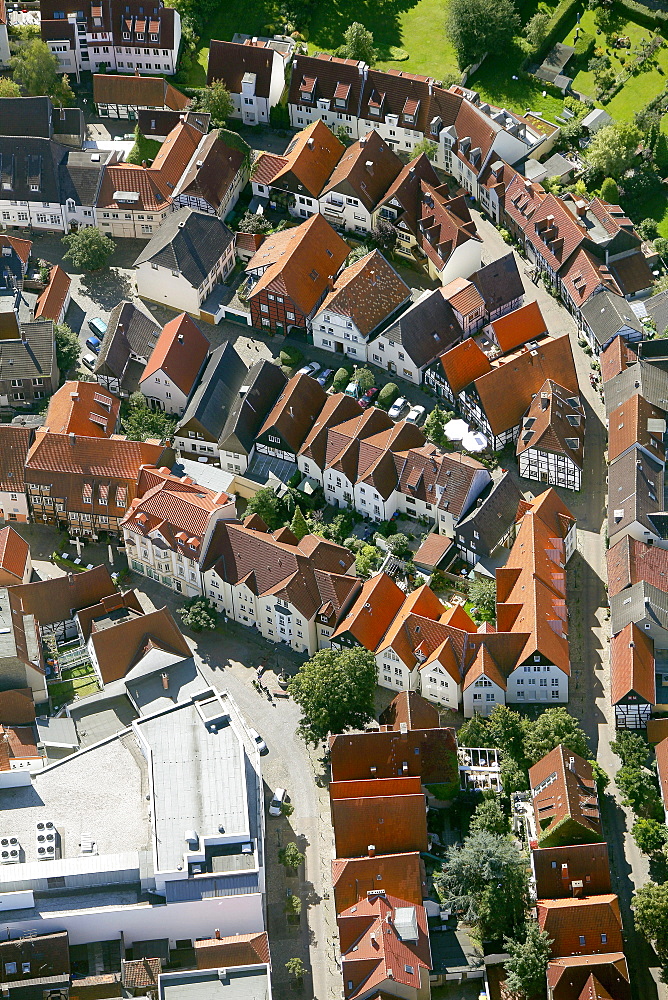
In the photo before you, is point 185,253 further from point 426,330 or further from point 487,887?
point 487,887

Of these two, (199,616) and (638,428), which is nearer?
(199,616)

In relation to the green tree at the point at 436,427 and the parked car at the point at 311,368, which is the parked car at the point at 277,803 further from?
the parked car at the point at 311,368

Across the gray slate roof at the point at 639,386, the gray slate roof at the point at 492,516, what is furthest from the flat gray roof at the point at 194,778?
the gray slate roof at the point at 639,386

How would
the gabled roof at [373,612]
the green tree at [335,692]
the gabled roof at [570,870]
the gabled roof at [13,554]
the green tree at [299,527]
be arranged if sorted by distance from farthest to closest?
1. the green tree at [299,527]
2. the gabled roof at [13,554]
3. the gabled roof at [373,612]
4. the green tree at [335,692]
5. the gabled roof at [570,870]

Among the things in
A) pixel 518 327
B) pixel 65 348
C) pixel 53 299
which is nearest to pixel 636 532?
pixel 518 327

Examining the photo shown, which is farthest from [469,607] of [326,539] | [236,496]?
[236,496]

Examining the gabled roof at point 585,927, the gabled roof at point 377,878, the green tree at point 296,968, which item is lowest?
the green tree at point 296,968
